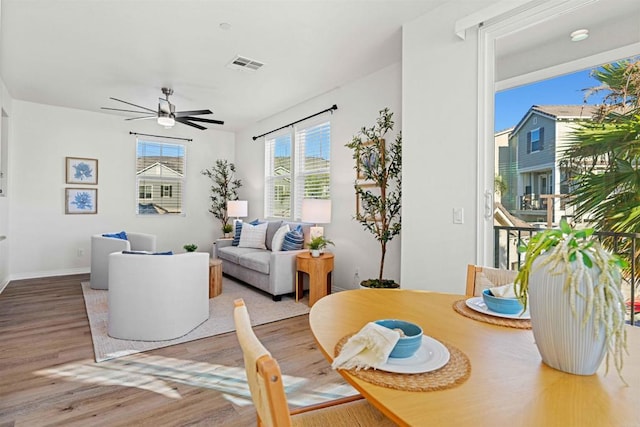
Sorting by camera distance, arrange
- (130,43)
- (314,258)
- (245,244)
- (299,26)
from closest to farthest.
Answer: (299,26) → (130,43) → (314,258) → (245,244)

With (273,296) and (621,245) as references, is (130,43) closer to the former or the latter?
(273,296)

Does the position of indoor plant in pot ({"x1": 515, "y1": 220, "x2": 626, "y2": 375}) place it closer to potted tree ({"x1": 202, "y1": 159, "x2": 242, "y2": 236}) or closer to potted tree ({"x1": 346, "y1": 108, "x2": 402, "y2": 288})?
potted tree ({"x1": 346, "y1": 108, "x2": 402, "y2": 288})

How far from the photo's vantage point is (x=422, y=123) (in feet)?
9.30

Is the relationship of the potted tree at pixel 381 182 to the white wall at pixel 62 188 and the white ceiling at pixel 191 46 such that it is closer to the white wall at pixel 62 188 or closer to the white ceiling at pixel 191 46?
the white ceiling at pixel 191 46

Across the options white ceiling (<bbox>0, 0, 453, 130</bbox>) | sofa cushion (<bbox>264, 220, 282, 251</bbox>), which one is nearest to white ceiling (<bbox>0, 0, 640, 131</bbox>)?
white ceiling (<bbox>0, 0, 453, 130</bbox>)

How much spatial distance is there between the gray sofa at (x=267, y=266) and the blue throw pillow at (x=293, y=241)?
100 millimetres

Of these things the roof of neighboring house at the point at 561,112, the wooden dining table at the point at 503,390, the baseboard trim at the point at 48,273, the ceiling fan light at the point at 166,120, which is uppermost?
the ceiling fan light at the point at 166,120

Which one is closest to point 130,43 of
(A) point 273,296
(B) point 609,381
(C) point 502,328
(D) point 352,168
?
(D) point 352,168

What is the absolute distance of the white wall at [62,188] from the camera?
520 centimetres

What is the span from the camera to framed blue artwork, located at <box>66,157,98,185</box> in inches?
218

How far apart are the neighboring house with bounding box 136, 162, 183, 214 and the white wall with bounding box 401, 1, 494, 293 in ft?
16.5

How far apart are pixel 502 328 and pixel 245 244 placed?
452 cm

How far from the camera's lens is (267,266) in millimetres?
4152

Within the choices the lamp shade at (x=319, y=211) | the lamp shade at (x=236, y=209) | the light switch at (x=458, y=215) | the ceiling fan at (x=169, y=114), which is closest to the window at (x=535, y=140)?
the light switch at (x=458, y=215)
